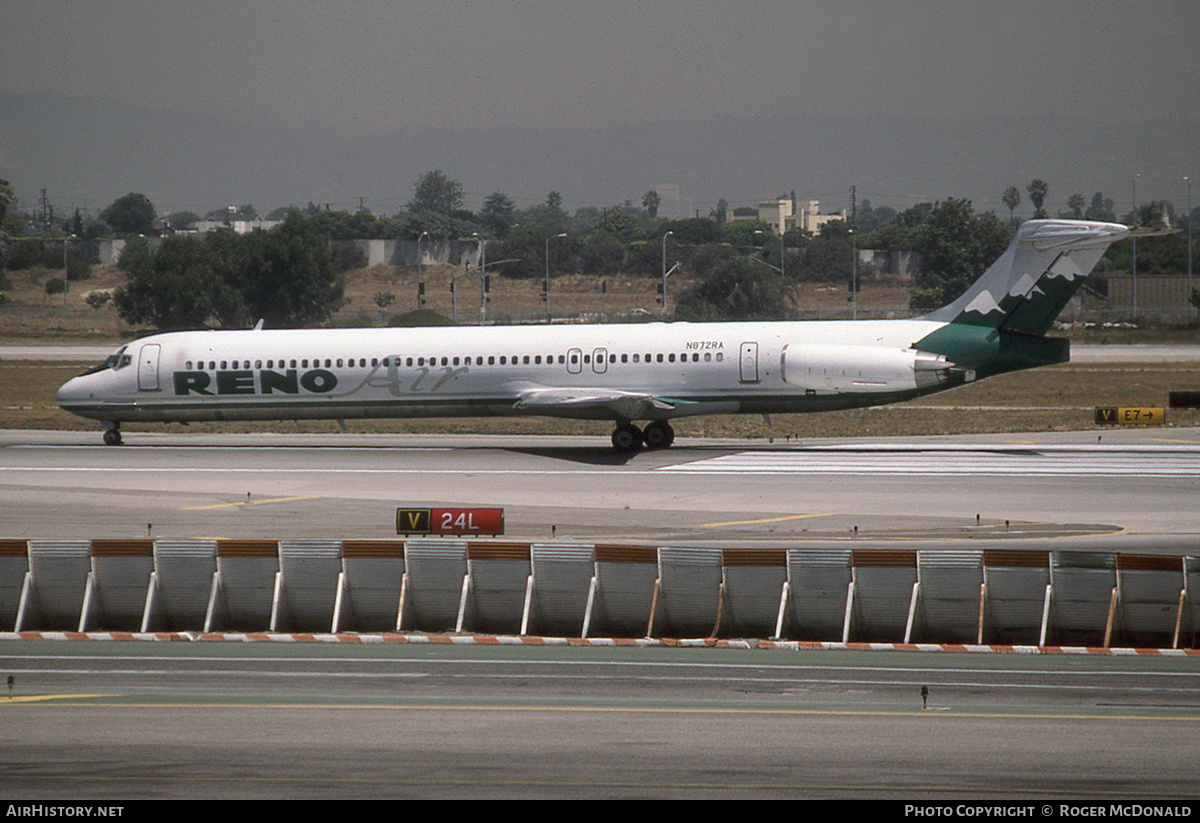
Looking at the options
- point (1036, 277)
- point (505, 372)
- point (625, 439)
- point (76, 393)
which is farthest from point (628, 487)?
point (76, 393)

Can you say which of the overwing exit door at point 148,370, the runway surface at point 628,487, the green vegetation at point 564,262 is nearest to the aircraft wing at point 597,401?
the runway surface at point 628,487

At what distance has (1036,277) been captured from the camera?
31969 millimetres

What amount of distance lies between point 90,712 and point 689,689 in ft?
19.9

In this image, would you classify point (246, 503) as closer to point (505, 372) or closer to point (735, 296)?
point (505, 372)

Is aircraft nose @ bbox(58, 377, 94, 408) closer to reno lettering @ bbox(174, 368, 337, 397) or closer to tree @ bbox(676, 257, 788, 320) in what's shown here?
reno lettering @ bbox(174, 368, 337, 397)

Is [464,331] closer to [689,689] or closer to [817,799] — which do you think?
[689,689]

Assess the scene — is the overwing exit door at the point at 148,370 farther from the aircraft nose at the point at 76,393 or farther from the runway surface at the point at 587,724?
the runway surface at the point at 587,724

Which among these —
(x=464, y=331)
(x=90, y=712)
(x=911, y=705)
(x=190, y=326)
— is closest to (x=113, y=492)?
(x=464, y=331)

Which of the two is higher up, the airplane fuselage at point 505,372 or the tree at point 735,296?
the tree at point 735,296

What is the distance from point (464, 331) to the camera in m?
35.1

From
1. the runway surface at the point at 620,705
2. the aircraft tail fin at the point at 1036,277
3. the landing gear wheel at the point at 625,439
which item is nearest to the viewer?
the runway surface at the point at 620,705

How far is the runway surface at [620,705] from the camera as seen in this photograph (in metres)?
10.1

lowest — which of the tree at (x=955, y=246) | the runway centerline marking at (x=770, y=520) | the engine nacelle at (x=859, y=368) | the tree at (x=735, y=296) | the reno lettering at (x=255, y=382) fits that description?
the runway centerline marking at (x=770, y=520)

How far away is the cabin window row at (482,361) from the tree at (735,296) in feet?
183
